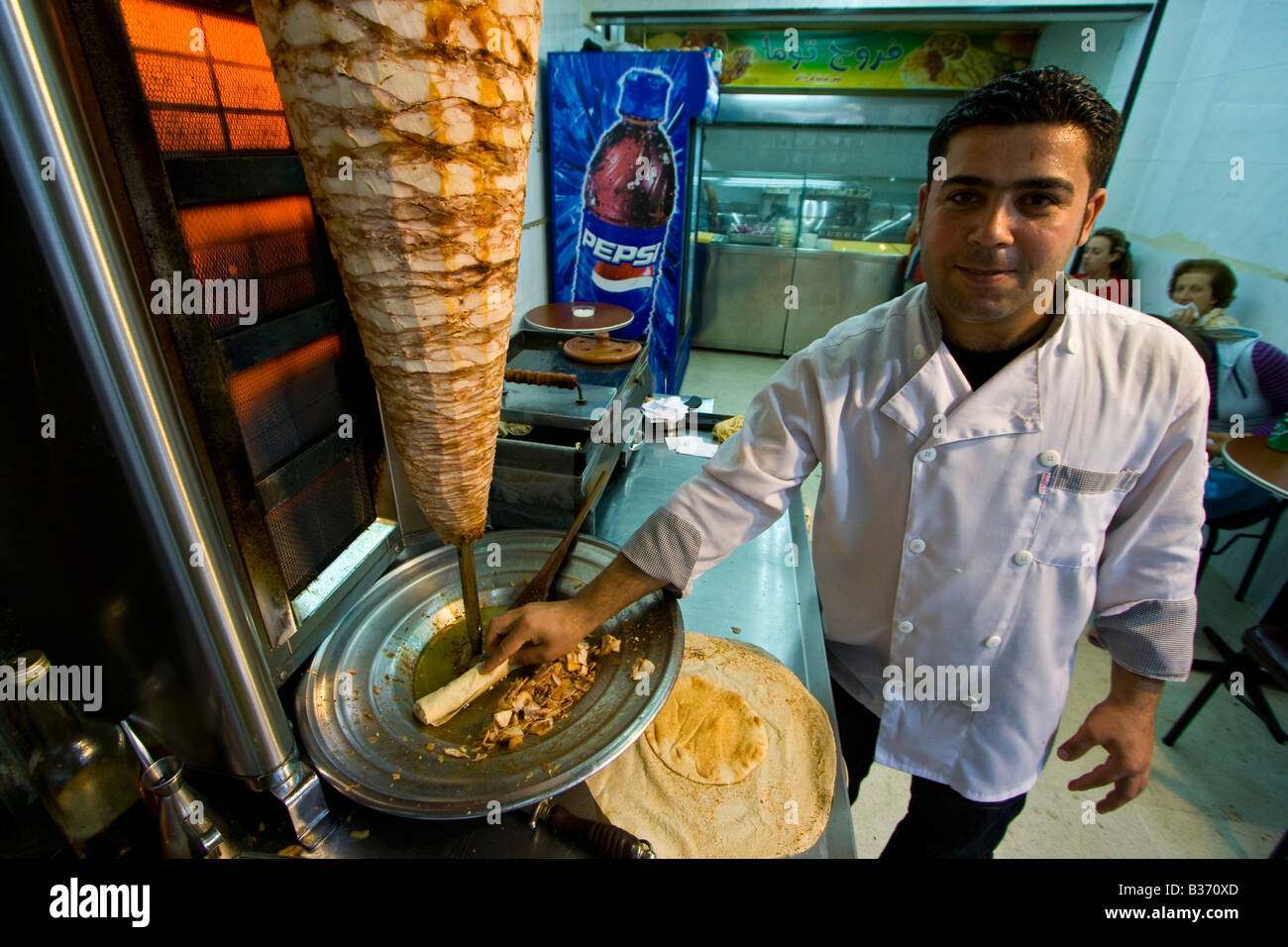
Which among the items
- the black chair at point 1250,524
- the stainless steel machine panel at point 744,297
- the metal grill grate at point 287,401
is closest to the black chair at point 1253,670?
the black chair at point 1250,524

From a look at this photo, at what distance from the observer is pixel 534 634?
3.25 feet

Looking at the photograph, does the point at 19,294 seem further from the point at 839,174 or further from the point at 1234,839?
the point at 839,174

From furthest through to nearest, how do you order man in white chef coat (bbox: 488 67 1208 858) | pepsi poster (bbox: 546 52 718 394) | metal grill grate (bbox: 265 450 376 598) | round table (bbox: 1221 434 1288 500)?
pepsi poster (bbox: 546 52 718 394), round table (bbox: 1221 434 1288 500), man in white chef coat (bbox: 488 67 1208 858), metal grill grate (bbox: 265 450 376 598)

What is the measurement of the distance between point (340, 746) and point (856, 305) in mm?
7708

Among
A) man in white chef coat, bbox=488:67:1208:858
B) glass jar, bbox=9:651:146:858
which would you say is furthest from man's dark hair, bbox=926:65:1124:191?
glass jar, bbox=9:651:146:858

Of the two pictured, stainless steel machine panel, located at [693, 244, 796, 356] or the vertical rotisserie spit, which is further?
stainless steel machine panel, located at [693, 244, 796, 356]

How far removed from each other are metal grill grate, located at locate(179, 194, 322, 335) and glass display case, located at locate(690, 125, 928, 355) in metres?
6.85

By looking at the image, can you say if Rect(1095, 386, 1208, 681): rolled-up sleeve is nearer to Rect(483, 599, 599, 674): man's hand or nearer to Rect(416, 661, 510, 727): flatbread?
Rect(483, 599, 599, 674): man's hand

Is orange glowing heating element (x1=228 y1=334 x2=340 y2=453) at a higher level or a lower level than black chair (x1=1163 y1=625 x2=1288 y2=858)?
higher

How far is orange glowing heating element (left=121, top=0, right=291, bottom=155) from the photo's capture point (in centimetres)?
58

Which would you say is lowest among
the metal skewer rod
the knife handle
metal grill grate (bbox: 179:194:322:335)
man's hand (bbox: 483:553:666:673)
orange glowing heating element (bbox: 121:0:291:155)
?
the knife handle

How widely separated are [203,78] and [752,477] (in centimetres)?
108

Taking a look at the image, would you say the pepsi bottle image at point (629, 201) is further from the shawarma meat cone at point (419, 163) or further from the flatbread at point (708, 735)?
the shawarma meat cone at point (419, 163)
